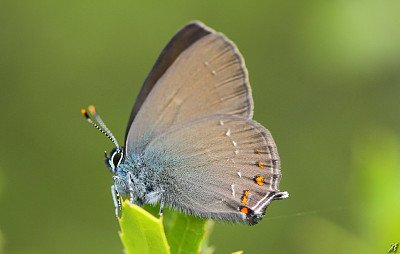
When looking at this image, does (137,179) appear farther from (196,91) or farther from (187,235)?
(187,235)

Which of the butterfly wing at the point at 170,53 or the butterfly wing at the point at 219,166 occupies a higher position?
the butterfly wing at the point at 170,53

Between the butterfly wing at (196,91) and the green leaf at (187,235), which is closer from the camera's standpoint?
the green leaf at (187,235)

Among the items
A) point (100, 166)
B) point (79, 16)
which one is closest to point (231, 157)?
point (100, 166)

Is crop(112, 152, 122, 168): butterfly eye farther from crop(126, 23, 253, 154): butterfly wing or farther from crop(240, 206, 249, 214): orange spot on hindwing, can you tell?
Answer: crop(240, 206, 249, 214): orange spot on hindwing

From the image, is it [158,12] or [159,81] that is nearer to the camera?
[159,81]

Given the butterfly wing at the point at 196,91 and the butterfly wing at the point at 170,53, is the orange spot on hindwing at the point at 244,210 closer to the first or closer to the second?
the butterfly wing at the point at 196,91

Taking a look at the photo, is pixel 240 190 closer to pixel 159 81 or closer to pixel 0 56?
pixel 159 81

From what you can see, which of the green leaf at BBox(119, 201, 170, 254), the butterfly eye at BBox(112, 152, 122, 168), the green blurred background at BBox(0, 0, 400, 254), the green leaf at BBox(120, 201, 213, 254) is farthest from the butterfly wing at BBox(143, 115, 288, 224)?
the green blurred background at BBox(0, 0, 400, 254)

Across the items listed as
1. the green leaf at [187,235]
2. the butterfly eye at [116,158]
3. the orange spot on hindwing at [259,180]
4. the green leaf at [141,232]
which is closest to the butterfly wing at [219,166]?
the orange spot on hindwing at [259,180]
